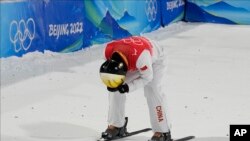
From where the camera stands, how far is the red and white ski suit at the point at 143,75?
4516 millimetres

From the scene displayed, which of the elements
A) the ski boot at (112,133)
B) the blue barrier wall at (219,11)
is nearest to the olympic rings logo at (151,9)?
the blue barrier wall at (219,11)

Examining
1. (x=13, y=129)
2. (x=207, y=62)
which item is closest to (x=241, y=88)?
(x=207, y=62)

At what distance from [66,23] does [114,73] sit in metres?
6.13

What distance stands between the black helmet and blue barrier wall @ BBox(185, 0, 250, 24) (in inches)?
415

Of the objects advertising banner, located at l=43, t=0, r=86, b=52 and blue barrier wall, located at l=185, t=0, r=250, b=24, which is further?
blue barrier wall, located at l=185, t=0, r=250, b=24

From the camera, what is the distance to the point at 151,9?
45.0 ft

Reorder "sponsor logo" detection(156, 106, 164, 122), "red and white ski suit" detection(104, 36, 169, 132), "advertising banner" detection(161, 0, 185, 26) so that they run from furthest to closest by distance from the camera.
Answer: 1. "advertising banner" detection(161, 0, 185, 26)
2. "sponsor logo" detection(156, 106, 164, 122)
3. "red and white ski suit" detection(104, 36, 169, 132)

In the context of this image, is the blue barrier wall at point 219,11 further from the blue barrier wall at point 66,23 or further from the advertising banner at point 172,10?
the blue barrier wall at point 66,23

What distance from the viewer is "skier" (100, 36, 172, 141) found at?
14.5ft

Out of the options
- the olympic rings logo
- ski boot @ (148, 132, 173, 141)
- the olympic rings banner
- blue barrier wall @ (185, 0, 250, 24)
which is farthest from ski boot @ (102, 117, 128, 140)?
blue barrier wall @ (185, 0, 250, 24)

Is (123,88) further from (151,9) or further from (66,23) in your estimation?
(151,9)

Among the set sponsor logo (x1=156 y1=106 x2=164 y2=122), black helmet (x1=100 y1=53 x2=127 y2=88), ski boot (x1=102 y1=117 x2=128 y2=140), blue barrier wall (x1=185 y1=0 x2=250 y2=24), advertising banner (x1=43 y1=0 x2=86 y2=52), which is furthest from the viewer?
blue barrier wall (x1=185 y1=0 x2=250 y2=24)

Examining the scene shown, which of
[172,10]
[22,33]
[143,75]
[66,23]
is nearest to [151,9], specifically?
[172,10]

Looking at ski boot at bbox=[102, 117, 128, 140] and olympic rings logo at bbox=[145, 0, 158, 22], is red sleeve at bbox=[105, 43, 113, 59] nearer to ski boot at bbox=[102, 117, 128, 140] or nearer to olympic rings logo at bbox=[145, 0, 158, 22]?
ski boot at bbox=[102, 117, 128, 140]
